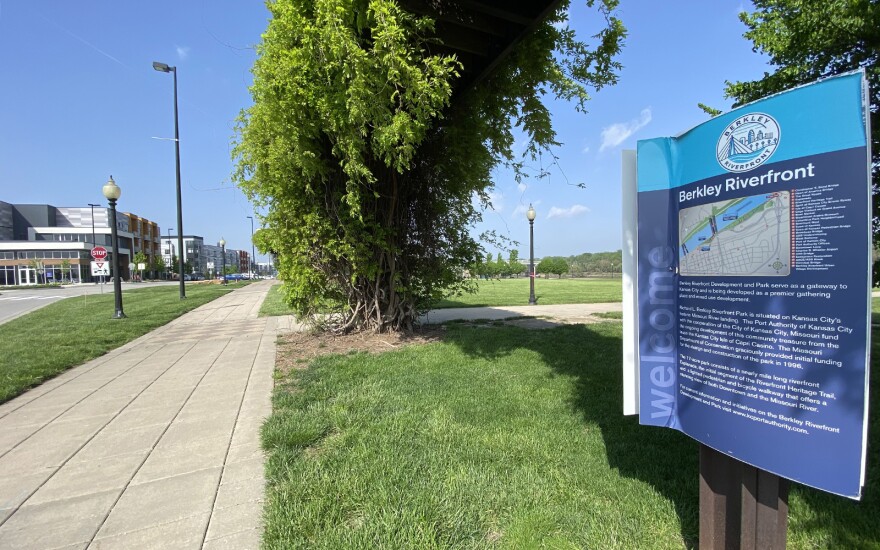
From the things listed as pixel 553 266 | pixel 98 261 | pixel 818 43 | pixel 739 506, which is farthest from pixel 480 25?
pixel 553 266

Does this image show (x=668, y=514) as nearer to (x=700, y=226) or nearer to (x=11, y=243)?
(x=700, y=226)

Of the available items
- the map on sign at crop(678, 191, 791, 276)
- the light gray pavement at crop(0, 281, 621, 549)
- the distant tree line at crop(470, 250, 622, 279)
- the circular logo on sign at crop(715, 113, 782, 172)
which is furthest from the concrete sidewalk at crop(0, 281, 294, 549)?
the distant tree line at crop(470, 250, 622, 279)

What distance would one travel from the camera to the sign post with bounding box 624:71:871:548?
53.9 inches

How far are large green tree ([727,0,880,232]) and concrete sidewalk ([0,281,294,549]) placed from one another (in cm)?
736

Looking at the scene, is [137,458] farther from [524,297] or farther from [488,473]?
[524,297]

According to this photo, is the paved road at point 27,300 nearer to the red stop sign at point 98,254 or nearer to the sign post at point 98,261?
the sign post at point 98,261

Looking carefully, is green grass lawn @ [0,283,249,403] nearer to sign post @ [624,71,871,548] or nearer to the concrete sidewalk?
the concrete sidewalk

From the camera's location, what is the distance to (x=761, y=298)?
1.60 meters

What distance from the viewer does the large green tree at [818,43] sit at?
5.00m

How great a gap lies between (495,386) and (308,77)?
14.7ft

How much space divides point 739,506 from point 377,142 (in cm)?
481

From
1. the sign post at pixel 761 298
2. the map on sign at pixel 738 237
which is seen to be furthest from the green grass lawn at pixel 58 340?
the map on sign at pixel 738 237

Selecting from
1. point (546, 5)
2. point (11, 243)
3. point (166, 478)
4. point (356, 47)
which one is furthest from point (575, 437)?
point (11, 243)

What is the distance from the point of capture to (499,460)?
2951 millimetres
